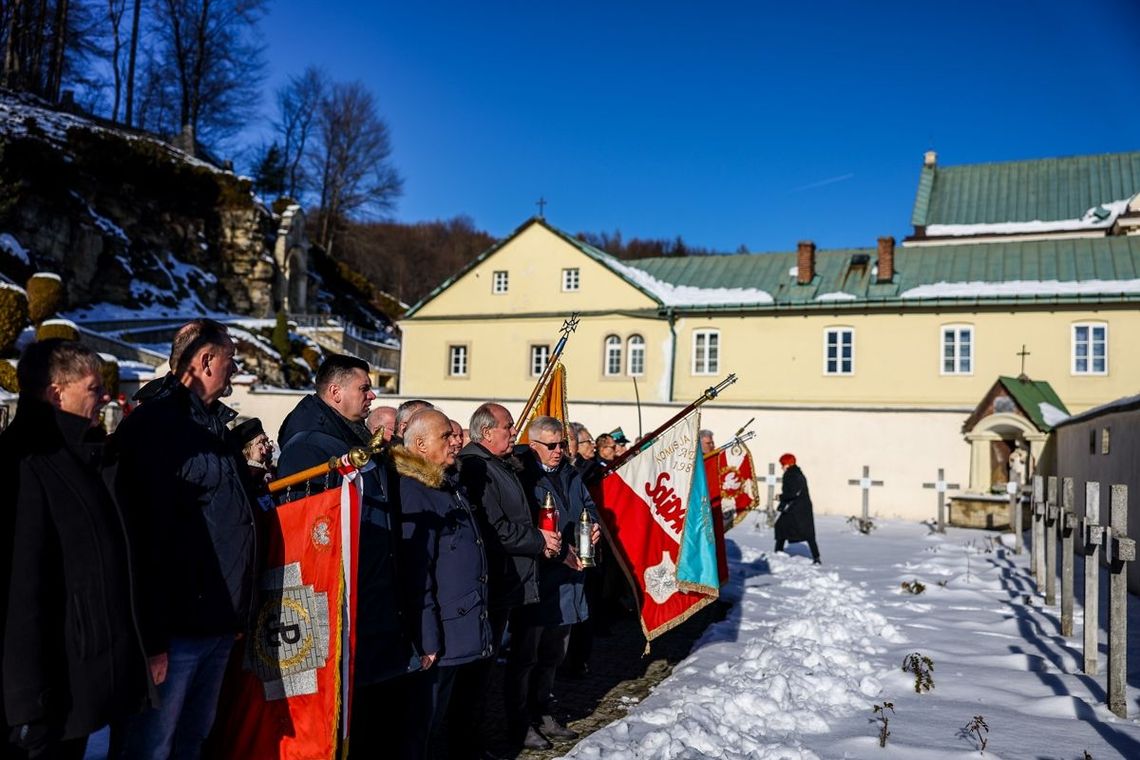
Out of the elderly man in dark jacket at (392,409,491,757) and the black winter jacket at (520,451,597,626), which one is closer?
the elderly man in dark jacket at (392,409,491,757)

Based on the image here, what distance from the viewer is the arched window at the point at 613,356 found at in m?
31.3

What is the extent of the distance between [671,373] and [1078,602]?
20372 millimetres

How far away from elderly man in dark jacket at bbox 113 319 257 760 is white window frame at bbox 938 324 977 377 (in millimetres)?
26904

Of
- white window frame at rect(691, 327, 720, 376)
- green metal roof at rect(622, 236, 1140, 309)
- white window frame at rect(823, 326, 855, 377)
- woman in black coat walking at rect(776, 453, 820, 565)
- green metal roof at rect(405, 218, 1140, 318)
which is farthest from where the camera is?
white window frame at rect(691, 327, 720, 376)

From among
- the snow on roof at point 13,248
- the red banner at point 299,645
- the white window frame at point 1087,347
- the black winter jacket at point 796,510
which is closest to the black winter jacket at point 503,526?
the red banner at point 299,645

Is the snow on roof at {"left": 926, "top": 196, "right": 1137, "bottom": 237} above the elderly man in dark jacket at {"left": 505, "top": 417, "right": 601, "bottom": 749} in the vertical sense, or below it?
above

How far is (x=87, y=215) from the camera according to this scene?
3616 centimetres

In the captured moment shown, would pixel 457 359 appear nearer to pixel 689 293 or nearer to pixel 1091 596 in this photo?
pixel 689 293

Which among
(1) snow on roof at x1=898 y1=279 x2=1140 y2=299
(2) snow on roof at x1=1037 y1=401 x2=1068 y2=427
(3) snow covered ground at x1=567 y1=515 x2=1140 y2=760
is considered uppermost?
(1) snow on roof at x1=898 y1=279 x2=1140 y2=299

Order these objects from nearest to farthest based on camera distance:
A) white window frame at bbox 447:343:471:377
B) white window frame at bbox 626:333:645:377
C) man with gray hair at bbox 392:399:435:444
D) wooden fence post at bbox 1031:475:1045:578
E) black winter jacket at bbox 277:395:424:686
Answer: black winter jacket at bbox 277:395:424:686, man with gray hair at bbox 392:399:435:444, wooden fence post at bbox 1031:475:1045:578, white window frame at bbox 626:333:645:377, white window frame at bbox 447:343:471:377

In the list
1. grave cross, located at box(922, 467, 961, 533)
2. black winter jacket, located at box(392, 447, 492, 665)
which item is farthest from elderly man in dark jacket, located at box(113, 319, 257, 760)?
grave cross, located at box(922, 467, 961, 533)

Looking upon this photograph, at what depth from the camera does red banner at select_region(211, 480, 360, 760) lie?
3.77 meters

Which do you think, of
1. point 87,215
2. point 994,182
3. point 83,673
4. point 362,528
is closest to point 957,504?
point 362,528

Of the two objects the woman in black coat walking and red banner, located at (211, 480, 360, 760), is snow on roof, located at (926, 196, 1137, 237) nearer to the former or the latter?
the woman in black coat walking
